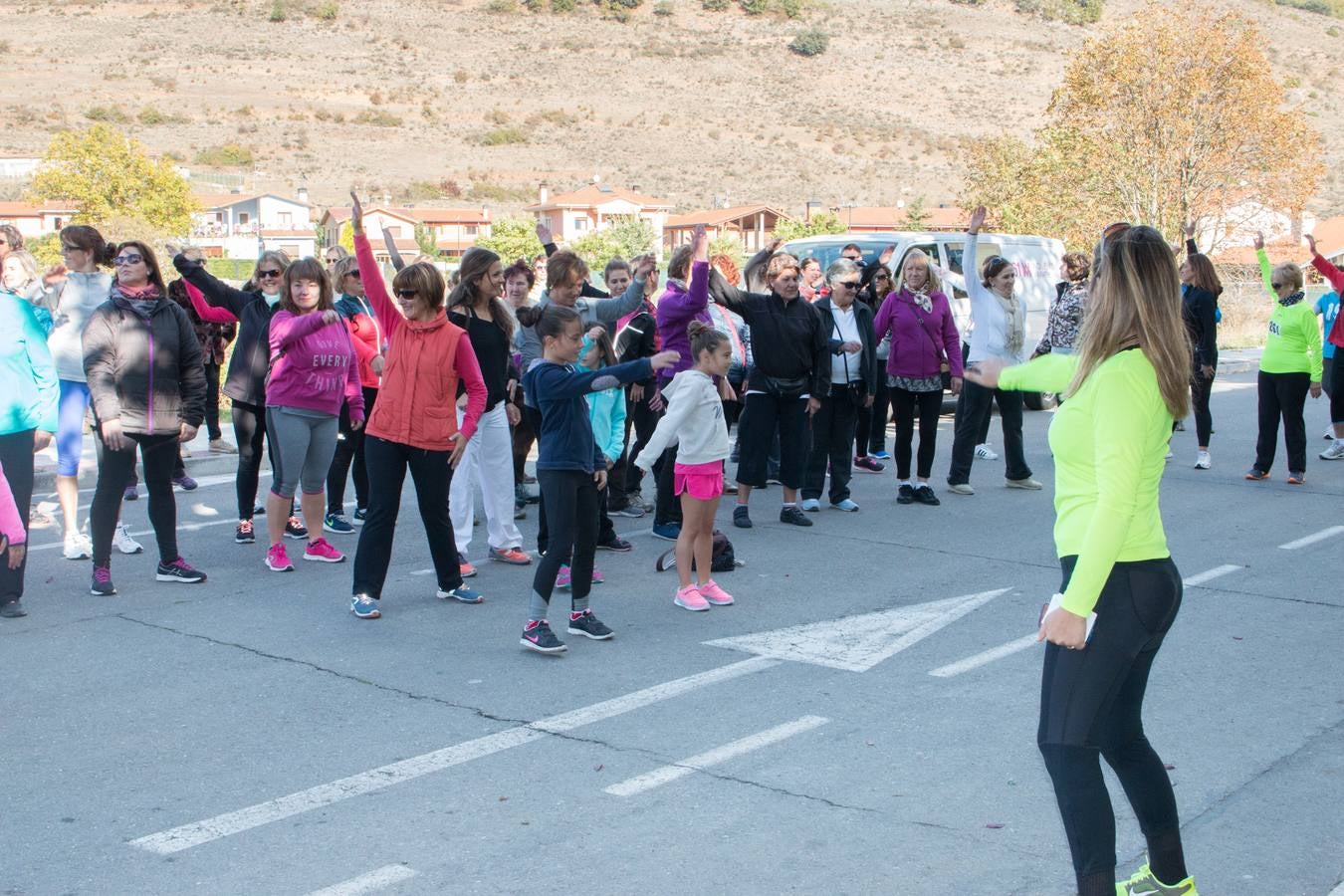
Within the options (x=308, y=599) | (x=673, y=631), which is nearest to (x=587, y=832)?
(x=673, y=631)

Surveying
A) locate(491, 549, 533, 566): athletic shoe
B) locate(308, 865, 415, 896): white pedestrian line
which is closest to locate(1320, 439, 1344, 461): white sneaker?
locate(491, 549, 533, 566): athletic shoe

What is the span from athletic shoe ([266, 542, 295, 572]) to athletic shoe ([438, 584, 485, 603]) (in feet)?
3.85

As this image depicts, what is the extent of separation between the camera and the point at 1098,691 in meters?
3.25

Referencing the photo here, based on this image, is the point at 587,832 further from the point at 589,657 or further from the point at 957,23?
the point at 957,23

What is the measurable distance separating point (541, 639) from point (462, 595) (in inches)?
46.8

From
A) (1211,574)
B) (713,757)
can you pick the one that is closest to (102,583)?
(713,757)

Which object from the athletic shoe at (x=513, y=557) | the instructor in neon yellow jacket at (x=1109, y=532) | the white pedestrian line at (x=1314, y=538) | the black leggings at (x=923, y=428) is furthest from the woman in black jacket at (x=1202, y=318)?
the instructor in neon yellow jacket at (x=1109, y=532)

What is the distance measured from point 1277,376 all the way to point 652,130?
10540cm

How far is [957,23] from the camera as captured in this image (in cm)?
13775

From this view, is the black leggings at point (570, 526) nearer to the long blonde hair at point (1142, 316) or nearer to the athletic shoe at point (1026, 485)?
the long blonde hair at point (1142, 316)

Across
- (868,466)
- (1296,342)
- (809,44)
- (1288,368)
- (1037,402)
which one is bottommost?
(868,466)

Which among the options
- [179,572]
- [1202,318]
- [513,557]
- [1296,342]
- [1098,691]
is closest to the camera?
Result: [1098,691]

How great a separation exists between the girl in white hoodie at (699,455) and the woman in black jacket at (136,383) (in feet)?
8.91

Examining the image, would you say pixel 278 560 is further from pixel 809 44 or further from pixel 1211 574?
pixel 809 44
